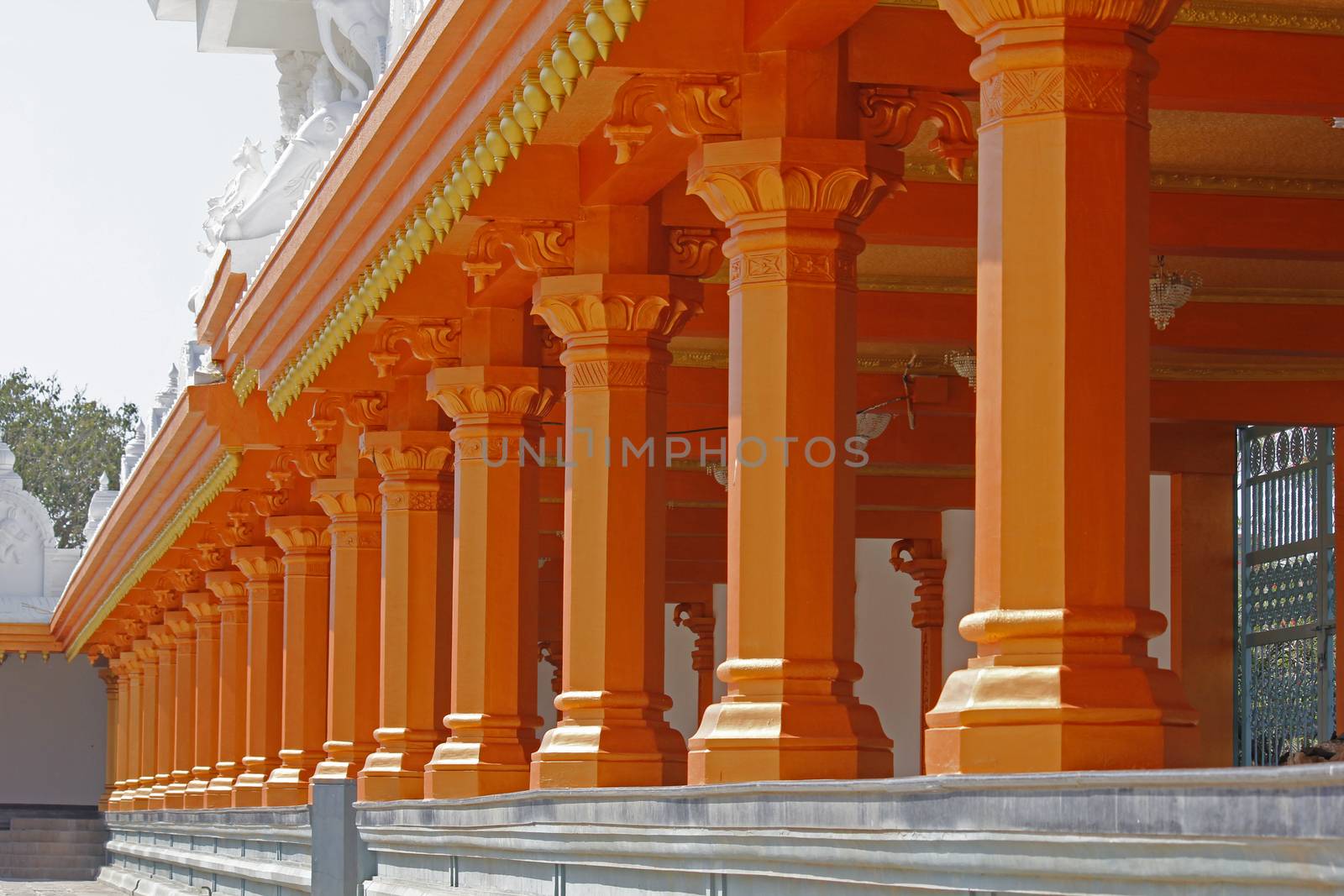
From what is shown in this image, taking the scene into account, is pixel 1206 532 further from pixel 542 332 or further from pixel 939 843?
pixel 939 843

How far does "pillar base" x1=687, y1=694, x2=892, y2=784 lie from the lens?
301 inches

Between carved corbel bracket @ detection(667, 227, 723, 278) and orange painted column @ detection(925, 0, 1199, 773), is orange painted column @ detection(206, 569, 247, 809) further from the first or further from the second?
orange painted column @ detection(925, 0, 1199, 773)

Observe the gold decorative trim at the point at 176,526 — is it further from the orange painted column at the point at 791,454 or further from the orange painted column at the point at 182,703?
the orange painted column at the point at 791,454

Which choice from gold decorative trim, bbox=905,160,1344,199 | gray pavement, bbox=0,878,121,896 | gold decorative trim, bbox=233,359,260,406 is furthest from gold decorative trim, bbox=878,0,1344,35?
gray pavement, bbox=0,878,121,896

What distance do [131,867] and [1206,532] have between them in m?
18.0

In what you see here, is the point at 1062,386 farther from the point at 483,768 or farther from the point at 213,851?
the point at 213,851

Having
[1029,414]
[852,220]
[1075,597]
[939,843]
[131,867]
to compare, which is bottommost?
[131,867]

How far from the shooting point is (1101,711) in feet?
18.1

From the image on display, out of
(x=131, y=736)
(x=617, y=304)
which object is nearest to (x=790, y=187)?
(x=617, y=304)

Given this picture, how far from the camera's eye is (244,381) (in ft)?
51.0

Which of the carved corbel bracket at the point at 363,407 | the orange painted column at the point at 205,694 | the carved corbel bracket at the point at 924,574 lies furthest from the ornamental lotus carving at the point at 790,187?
the orange painted column at the point at 205,694

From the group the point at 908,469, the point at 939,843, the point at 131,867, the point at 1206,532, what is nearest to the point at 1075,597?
the point at 939,843

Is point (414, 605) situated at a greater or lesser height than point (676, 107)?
lesser

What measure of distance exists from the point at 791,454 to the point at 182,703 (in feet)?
67.9
